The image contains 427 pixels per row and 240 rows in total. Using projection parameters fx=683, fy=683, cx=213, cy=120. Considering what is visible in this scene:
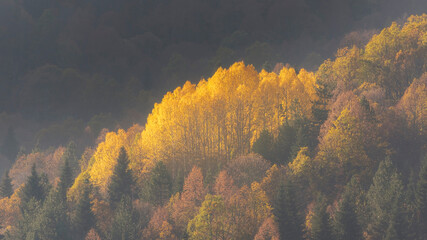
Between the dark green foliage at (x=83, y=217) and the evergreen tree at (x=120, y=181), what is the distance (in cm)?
364

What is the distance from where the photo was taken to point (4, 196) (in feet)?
422

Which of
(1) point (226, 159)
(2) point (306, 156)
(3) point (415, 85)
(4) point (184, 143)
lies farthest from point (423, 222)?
(4) point (184, 143)

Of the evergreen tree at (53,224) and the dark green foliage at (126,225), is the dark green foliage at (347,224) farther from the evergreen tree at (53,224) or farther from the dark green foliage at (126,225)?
the evergreen tree at (53,224)

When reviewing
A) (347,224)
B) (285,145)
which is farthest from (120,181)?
(347,224)

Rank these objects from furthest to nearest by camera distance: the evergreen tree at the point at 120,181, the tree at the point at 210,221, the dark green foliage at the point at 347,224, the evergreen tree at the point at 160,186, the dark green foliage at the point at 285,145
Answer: the evergreen tree at the point at 120,181 → the evergreen tree at the point at 160,186 → the dark green foliage at the point at 285,145 → the tree at the point at 210,221 → the dark green foliage at the point at 347,224

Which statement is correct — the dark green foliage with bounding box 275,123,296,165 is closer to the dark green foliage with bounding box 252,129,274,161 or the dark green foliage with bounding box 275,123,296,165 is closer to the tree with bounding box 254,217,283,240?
the dark green foliage with bounding box 252,129,274,161

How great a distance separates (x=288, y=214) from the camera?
7156 centimetres

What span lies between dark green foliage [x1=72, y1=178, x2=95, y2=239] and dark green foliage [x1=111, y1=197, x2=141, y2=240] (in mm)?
7389

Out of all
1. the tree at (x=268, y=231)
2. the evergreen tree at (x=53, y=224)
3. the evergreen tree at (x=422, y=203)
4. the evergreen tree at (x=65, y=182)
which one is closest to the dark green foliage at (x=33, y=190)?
the evergreen tree at (x=65, y=182)

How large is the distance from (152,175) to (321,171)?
2331 cm

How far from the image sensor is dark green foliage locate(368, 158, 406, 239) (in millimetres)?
66500

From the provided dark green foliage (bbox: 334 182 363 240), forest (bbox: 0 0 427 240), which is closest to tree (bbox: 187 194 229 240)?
forest (bbox: 0 0 427 240)

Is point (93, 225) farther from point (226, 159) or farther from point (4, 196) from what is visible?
point (4, 196)

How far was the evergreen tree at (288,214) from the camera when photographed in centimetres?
7044
